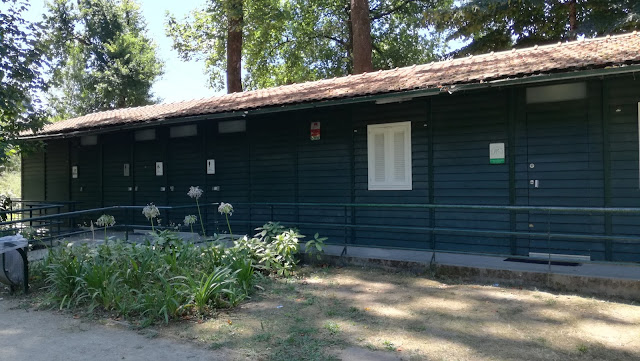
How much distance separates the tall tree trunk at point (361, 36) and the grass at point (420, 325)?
11312mm

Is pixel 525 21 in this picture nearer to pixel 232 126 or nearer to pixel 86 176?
pixel 232 126

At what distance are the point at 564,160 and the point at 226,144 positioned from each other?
7076 mm

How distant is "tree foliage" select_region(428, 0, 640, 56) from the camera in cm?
1420

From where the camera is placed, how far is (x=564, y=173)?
714 centimetres

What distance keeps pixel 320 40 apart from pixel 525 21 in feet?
38.4

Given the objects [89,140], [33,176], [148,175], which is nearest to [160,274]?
[148,175]

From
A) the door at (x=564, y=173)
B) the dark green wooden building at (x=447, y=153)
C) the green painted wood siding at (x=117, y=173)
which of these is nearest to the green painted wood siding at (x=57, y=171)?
the green painted wood siding at (x=117, y=173)

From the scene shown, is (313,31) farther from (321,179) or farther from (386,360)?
(386,360)

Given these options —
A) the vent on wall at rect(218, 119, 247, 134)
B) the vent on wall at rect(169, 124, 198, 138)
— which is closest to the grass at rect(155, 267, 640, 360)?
the vent on wall at rect(218, 119, 247, 134)

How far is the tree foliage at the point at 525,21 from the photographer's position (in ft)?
46.6

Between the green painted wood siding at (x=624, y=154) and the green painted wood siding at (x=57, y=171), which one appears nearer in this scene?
the green painted wood siding at (x=624, y=154)

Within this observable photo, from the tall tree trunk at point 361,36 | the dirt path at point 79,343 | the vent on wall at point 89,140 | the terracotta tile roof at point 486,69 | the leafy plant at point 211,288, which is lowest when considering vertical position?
the dirt path at point 79,343

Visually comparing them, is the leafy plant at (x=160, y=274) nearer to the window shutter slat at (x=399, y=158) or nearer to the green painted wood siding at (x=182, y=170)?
the window shutter slat at (x=399, y=158)

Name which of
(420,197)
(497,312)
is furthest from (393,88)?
(497,312)
